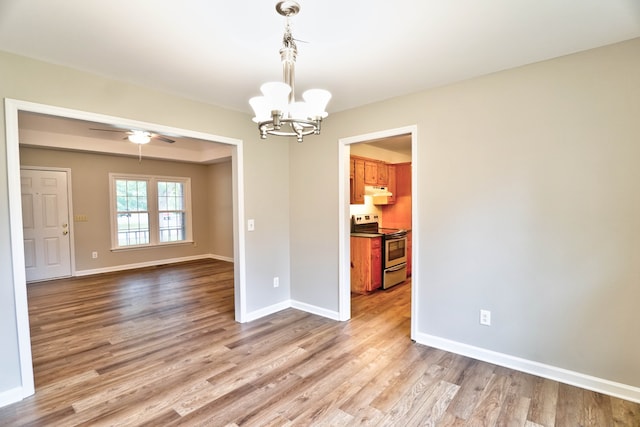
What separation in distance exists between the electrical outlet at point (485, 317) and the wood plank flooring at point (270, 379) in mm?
344

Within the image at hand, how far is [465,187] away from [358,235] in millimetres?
2295

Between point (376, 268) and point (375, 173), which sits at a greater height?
point (375, 173)

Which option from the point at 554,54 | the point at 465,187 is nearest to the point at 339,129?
the point at 465,187

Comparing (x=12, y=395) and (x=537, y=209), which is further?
(x=537, y=209)

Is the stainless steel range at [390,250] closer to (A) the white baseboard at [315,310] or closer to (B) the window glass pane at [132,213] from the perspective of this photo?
(A) the white baseboard at [315,310]

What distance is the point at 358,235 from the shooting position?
492 centimetres

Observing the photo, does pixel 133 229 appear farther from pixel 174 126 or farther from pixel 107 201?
pixel 174 126

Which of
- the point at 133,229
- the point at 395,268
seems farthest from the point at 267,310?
the point at 133,229

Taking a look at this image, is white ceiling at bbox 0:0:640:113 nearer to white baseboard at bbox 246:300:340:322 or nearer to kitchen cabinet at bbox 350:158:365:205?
kitchen cabinet at bbox 350:158:365:205

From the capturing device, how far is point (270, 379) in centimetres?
252

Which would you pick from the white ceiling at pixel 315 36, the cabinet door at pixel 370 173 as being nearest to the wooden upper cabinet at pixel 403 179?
the cabinet door at pixel 370 173

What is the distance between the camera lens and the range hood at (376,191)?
219 inches

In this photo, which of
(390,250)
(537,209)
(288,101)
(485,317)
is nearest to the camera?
(288,101)

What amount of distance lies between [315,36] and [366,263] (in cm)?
345
